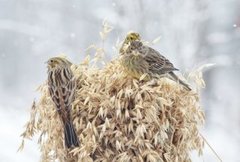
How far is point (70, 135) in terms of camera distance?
1728 millimetres

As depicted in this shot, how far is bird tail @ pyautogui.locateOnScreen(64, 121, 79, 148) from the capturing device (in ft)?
5.65

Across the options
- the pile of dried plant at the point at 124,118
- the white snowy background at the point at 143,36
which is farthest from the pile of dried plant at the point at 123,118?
the white snowy background at the point at 143,36

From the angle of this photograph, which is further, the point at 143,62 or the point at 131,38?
the point at 131,38

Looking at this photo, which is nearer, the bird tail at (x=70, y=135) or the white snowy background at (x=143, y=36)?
the bird tail at (x=70, y=135)

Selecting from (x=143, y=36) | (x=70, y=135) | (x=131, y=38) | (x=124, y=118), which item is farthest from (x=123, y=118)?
(x=143, y=36)

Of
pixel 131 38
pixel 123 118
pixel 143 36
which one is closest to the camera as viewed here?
pixel 123 118

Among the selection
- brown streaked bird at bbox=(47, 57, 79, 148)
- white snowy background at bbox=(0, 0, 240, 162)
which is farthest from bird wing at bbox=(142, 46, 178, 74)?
white snowy background at bbox=(0, 0, 240, 162)

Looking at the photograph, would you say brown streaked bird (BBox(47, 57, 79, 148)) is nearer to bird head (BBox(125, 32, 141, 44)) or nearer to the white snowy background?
bird head (BBox(125, 32, 141, 44))

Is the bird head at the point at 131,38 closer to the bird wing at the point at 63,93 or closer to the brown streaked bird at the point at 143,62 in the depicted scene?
the brown streaked bird at the point at 143,62

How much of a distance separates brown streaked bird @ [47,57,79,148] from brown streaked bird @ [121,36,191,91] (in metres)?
0.15

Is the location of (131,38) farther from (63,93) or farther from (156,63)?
(63,93)

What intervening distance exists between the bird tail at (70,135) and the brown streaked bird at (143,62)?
0.66 ft

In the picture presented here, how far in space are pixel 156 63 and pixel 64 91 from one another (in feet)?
0.82

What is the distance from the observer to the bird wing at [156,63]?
178 centimetres
